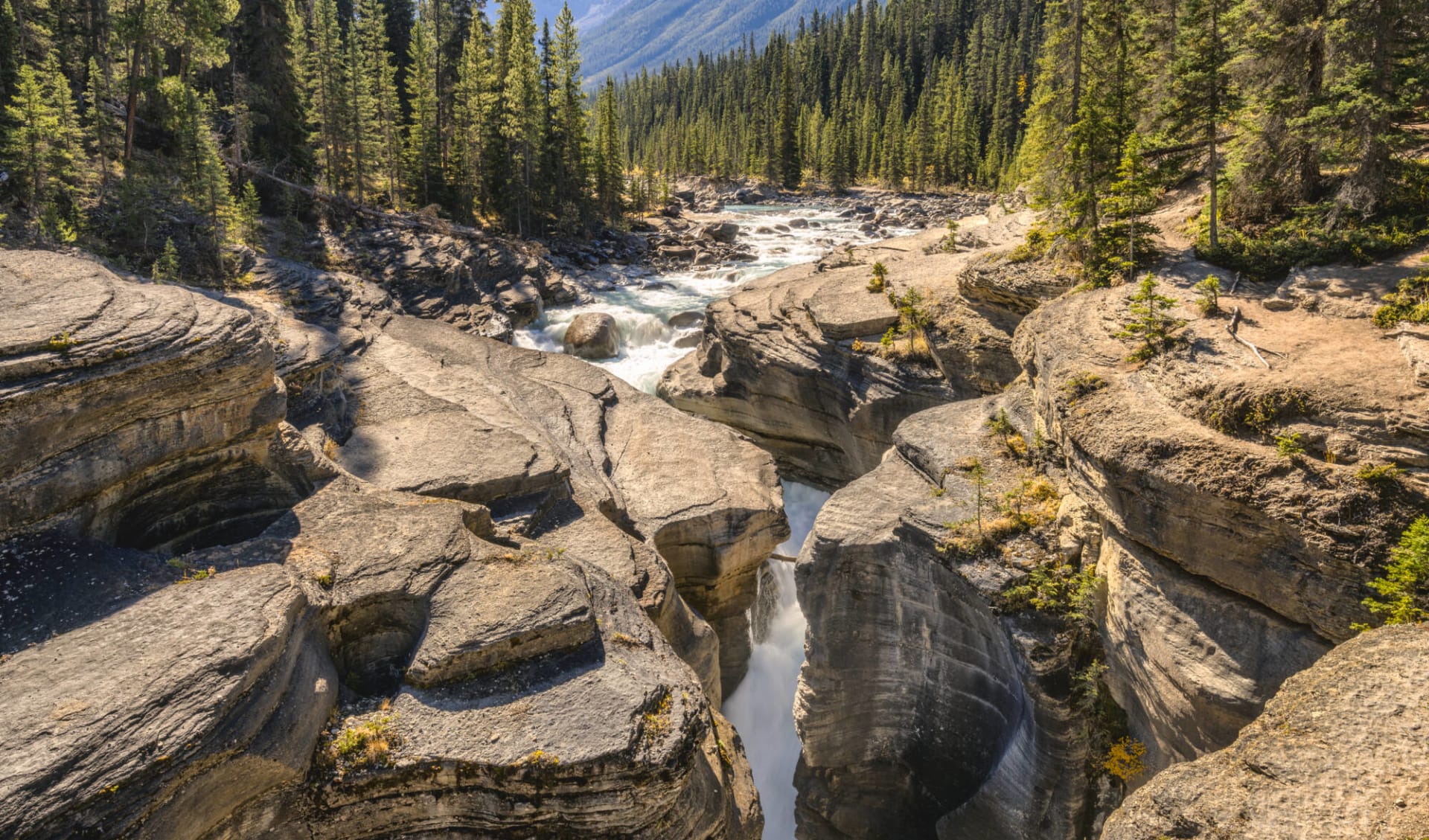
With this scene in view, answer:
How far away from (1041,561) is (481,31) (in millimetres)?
51690

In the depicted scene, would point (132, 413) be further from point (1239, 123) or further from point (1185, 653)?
point (1239, 123)

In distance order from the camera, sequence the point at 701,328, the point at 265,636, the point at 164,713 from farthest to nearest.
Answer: the point at 701,328 → the point at 265,636 → the point at 164,713

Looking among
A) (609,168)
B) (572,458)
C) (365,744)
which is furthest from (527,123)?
(365,744)

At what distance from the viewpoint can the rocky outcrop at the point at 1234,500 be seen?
8.67 metres

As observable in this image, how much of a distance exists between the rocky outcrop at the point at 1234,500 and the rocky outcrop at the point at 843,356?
24.3 feet

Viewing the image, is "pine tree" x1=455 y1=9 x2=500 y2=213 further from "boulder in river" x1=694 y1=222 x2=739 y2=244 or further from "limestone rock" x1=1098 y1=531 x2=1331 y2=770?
"limestone rock" x1=1098 y1=531 x2=1331 y2=770

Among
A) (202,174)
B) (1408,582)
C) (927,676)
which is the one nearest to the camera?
(1408,582)

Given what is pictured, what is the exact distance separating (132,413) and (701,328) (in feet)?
82.8

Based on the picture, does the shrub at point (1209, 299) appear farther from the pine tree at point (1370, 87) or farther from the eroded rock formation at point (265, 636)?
the eroded rock formation at point (265, 636)

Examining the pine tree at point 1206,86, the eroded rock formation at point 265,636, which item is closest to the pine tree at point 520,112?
the eroded rock formation at point 265,636

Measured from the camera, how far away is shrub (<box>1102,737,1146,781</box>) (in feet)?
36.1

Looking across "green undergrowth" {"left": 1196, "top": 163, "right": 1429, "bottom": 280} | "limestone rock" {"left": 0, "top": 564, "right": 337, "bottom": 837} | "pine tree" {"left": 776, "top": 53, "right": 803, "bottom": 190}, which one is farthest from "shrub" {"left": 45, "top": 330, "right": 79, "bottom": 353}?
"pine tree" {"left": 776, "top": 53, "right": 803, "bottom": 190}

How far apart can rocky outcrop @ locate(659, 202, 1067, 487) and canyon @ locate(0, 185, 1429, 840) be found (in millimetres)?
1750

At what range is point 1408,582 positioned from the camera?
7.83 metres
